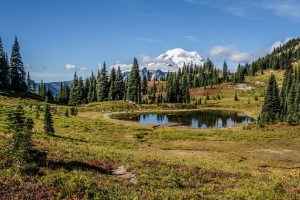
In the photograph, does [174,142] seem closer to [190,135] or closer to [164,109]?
[190,135]

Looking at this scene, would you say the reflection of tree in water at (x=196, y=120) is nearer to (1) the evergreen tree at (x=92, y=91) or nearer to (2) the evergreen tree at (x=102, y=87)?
(2) the evergreen tree at (x=102, y=87)

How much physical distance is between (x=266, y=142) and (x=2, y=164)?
45411mm

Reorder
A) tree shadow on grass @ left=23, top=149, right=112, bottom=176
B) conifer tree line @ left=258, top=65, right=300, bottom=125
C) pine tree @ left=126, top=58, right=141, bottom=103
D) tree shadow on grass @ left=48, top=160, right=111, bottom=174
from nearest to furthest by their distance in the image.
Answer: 1. tree shadow on grass @ left=23, top=149, right=112, bottom=176
2. tree shadow on grass @ left=48, top=160, right=111, bottom=174
3. conifer tree line @ left=258, top=65, right=300, bottom=125
4. pine tree @ left=126, top=58, right=141, bottom=103

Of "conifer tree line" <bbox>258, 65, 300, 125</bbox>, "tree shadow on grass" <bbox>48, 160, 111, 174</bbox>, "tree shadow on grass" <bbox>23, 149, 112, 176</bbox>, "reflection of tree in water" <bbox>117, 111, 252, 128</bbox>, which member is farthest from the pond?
"tree shadow on grass" <bbox>23, 149, 112, 176</bbox>

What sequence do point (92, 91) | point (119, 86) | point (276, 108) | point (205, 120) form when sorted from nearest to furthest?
point (276, 108) → point (205, 120) → point (119, 86) → point (92, 91)

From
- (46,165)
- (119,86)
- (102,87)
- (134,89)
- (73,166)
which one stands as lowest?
(73,166)

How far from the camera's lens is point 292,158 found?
36.1 meters

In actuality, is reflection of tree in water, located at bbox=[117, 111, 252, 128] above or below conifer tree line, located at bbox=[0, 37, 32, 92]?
below

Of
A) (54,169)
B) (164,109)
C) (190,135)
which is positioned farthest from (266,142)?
(164,109)

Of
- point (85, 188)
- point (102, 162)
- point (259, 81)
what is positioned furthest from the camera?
point (259, 81)

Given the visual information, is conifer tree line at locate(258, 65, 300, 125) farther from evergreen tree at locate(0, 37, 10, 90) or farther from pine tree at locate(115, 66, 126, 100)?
evergreen tree at locate(0, 37, 10, 90)

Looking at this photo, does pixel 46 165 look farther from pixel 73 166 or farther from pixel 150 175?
pixel 150 175

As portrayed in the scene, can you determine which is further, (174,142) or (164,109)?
(164,109)

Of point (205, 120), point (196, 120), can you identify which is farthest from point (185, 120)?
point (205, 120)
